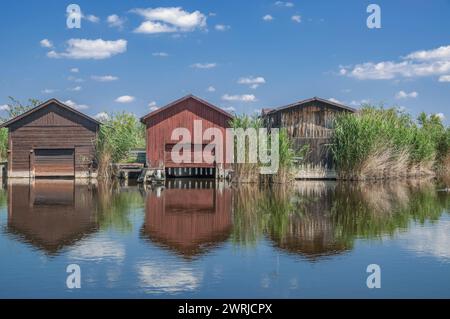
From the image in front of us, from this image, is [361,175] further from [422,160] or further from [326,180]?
[422,160]

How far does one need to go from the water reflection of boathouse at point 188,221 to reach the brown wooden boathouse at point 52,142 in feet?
55.3

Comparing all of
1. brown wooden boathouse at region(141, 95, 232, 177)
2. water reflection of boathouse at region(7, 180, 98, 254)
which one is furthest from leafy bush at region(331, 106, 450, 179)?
water reflection of boathouse at region(7, 180, 98, 254)

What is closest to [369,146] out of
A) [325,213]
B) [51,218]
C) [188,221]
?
[325,213]

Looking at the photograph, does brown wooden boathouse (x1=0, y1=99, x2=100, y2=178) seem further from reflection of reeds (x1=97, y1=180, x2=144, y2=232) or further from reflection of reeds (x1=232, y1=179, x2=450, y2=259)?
reflection of reeds (x1=232, y1=179, x2=450, y2=259)

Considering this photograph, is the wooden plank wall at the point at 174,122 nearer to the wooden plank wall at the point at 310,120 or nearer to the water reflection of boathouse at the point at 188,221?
the wooden plank wall at the point at 310,120

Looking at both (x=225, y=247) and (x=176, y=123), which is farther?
(x=176, y=123)

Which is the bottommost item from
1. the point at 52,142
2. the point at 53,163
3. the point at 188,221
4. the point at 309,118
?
the point at 188,221

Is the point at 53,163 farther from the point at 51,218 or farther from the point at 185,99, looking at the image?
the point at 51,218

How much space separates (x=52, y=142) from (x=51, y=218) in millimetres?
26780

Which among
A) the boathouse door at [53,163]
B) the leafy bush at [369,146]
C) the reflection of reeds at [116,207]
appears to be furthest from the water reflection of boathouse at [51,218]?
the leafy bush at [369,146]

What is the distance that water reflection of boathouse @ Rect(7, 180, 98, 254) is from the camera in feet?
53.0

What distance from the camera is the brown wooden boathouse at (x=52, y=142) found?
4553 centimetres

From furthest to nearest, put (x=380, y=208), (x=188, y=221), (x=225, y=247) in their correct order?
(x=380, y=208) < (x=188, y=221) < (x=225, y=247)

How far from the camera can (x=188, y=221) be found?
19.8 metres
